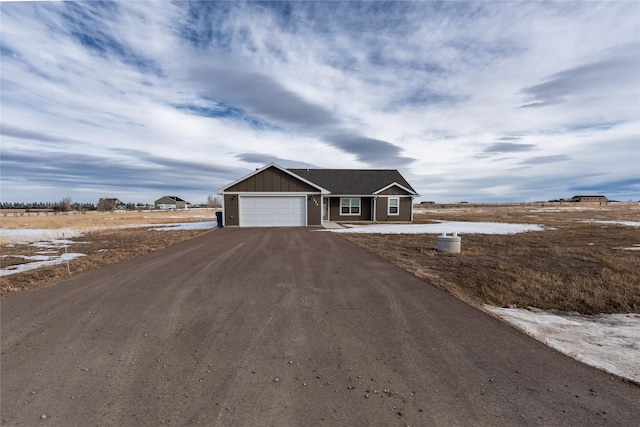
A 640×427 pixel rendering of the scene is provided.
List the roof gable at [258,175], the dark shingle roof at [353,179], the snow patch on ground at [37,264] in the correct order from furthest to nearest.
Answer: the dark shingle roof at [353,179], the roof gable at [258,175], the snow patch on ground at [37,264]

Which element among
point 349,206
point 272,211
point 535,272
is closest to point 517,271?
point 535,272

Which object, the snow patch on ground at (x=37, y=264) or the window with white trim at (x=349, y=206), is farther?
the window with white trim at (x=349, y=206)

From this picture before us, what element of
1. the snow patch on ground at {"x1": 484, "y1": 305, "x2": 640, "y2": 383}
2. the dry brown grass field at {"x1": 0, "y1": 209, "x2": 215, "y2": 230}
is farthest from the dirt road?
the dry brown grass field at {"x1": 0, "y1": 209, "x2": 215, "y2": 230}

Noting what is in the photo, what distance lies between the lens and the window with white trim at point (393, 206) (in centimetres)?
2819

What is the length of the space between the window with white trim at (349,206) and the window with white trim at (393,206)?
2.90 m

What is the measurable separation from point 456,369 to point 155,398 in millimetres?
3101

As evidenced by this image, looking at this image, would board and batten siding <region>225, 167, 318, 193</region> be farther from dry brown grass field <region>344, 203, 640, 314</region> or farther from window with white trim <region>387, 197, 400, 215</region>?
dry brown grass field <region>344, 203, 640, 314</region>

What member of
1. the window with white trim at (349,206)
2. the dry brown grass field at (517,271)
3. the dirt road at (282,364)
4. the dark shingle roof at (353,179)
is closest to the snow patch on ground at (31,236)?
the dry brown grass field at (517,271)

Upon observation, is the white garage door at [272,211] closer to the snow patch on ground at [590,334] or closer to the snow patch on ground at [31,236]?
the snow patch on ground at [31,236]

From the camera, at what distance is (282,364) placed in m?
3.44

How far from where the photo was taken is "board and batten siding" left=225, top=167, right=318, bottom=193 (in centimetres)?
2270

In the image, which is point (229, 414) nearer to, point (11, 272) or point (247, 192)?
point (11, 272)

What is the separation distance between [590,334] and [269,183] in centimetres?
2048

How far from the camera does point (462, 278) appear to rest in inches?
290
